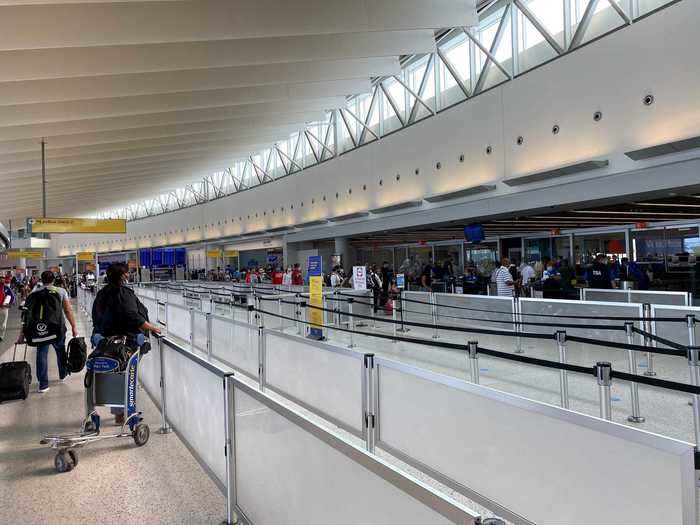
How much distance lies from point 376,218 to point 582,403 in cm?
1632

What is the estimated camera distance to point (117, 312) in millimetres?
5148

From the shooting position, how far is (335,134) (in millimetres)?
26766

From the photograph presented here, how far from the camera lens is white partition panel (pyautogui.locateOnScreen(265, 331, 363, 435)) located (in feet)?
15.0

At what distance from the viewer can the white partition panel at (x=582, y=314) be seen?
830 cm

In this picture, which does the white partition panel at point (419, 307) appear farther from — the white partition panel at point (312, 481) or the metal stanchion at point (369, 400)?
the white partition panel at point (312, 481)

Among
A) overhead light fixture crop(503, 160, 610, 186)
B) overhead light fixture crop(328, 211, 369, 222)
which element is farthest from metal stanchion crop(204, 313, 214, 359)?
overhead light fixture crop(328, 211, 369, 222)

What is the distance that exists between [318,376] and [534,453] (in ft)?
9.18

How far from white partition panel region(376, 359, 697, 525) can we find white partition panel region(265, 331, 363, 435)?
1.54 ft

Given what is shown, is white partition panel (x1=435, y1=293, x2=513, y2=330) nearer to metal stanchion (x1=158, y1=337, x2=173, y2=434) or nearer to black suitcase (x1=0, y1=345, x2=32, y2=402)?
metal stanchion (x1=158, y1=337, x2=173, y2=434)

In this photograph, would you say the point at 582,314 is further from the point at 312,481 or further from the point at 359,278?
the point at 312,481

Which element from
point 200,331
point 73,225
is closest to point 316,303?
point 200,331

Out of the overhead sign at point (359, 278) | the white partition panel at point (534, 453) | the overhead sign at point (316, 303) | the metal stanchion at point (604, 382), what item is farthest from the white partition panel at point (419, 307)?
the white partition panel at point (534, 453)

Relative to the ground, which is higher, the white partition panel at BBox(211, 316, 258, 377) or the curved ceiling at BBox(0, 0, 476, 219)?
the curved ceiling at BBox(0, 0, 476, 219)

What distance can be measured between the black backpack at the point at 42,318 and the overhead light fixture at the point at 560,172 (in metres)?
11.5
